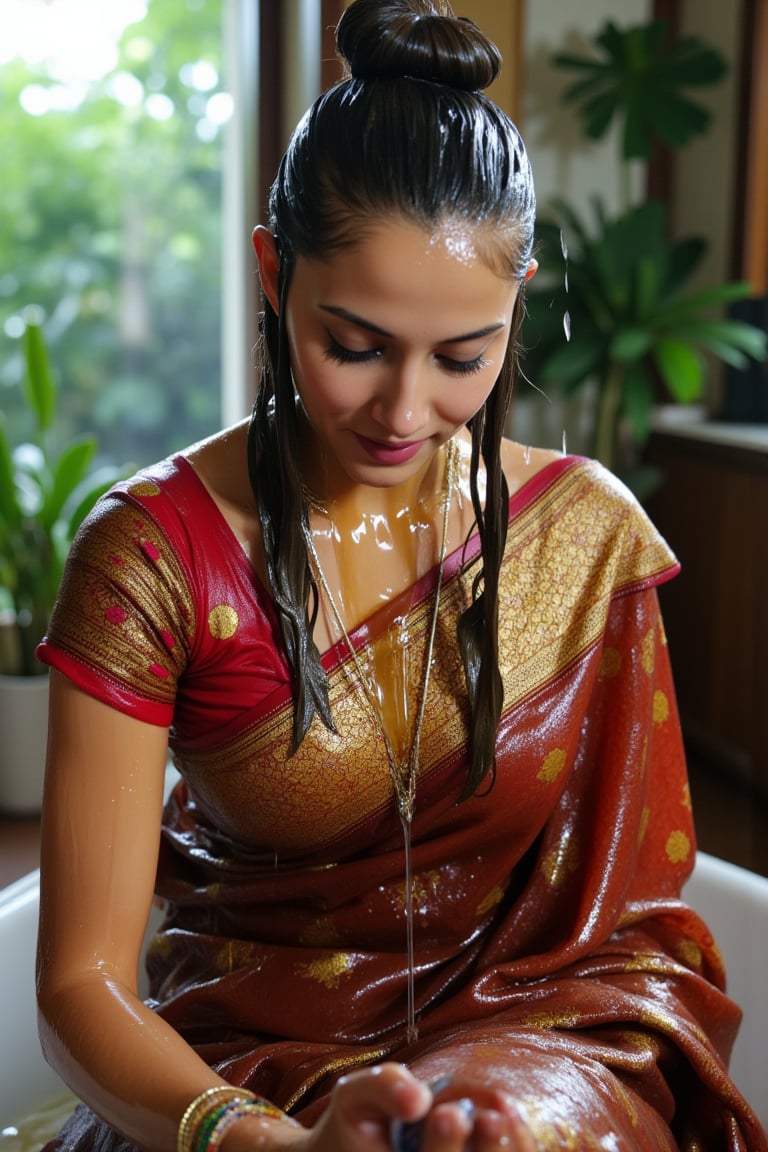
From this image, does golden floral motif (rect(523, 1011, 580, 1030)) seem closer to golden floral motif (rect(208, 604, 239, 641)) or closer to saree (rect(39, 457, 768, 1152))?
saree (rect(39, 457, 768, 1152))

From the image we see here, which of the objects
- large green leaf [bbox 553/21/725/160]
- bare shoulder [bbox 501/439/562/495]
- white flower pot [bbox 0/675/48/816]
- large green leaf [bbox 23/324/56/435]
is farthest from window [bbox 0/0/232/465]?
bare shoulder [bbox 501/439/562/495]

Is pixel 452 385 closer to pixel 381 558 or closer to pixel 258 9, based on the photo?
pixel 381 558

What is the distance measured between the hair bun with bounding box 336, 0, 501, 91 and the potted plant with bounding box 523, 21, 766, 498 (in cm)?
208

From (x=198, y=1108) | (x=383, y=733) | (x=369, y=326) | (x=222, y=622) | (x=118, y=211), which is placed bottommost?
(x=198, y=1108)

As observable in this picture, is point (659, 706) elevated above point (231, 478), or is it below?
below

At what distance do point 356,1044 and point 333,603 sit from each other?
1.28ft

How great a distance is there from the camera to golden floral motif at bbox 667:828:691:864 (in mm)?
1335

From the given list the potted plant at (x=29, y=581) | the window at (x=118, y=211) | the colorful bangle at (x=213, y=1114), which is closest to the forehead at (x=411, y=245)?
the colorful bangle at (x=213, y=1114)

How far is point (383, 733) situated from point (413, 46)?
1.78 ft

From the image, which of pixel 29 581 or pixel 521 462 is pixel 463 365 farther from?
pixel 29 581

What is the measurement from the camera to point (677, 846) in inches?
52.7

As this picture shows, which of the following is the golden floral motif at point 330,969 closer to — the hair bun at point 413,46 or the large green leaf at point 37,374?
the hair bun at point 413,46

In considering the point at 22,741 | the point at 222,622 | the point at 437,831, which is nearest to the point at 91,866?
the point at 222,622

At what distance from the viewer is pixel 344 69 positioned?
105 centimetres
